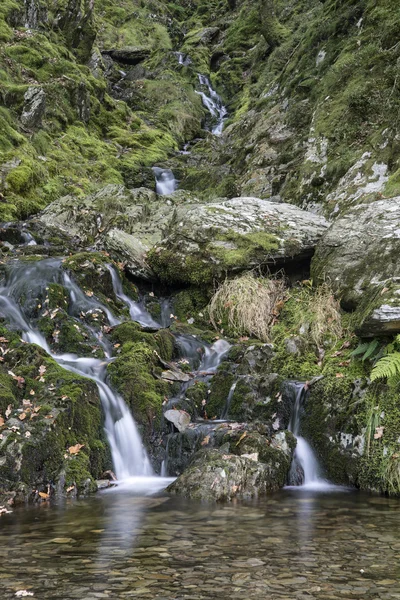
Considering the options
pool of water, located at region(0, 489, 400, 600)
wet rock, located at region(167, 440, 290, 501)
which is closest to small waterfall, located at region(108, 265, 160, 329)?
wet rock, located at region(167, 440, 290, 501)

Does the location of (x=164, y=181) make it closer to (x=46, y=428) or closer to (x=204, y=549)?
(x=46, y=428)

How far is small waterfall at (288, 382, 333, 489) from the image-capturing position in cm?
663

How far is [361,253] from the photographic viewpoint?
350 inches

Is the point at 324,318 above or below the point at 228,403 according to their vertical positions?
above

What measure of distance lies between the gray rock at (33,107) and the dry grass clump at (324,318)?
505 inches

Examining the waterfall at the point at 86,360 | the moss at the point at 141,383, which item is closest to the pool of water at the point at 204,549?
the waterfall at the point at 86,360

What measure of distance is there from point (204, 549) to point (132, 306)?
6.99m

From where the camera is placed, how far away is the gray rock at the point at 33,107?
17.8 m

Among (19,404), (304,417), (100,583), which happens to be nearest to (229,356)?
(304,417)

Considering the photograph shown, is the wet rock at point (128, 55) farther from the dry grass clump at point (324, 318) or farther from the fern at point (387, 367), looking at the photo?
the fern at point (387, 367)

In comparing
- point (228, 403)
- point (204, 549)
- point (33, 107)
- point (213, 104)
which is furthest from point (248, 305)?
point (213, 104)

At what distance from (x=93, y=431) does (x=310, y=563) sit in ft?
12.4

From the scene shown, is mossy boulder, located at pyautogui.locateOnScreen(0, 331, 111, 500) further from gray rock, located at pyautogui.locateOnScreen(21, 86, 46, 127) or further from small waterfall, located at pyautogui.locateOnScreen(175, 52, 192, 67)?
small waterfall, located at pyautogui.locateOnScreen(175, 52, 192, 67)

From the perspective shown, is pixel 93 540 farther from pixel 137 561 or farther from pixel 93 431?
pixel 93 431
